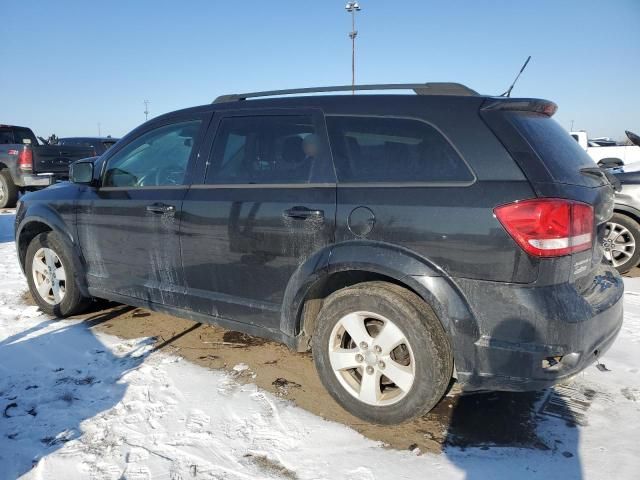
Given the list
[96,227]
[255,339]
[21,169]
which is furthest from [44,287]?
[21,169]

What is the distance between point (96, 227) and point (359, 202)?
2394 mm

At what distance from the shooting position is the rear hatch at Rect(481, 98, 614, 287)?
7.64 feet

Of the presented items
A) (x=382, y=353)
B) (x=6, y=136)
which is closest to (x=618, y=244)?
(x=382, y=353)

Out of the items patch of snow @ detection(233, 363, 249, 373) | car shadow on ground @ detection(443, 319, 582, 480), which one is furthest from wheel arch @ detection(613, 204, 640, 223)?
patch of snow @ detection(233, 363, 249, 373)

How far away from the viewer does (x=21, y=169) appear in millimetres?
11117

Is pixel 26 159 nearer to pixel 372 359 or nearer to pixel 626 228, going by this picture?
pixel 372 359

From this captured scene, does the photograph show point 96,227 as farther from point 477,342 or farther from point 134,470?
point 477,342

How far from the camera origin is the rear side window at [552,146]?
2.41 m

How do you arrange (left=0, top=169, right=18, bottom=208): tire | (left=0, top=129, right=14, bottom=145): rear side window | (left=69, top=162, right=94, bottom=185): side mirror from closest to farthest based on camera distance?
(left=69, top=162, right=94, bottom=185): side mirror < (left=0, top=169, right=18, bottom=208): tire < (left=0, top=129, right=14, bottom=145): rear side window

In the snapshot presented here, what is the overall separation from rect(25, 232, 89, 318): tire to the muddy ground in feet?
0.77

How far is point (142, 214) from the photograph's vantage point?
3590 millimetres

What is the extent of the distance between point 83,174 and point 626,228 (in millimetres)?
5891

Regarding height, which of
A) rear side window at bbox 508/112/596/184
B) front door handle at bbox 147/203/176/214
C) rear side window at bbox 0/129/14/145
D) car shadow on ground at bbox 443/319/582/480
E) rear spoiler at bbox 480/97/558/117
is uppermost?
rear side window at bbox 0/129/14/145

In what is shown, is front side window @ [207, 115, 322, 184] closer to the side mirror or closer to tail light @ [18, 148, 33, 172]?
the side mirror
